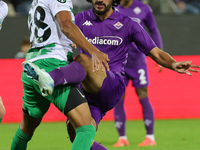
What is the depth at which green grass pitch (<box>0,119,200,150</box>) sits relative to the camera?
713cm

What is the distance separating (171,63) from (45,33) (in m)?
1.24

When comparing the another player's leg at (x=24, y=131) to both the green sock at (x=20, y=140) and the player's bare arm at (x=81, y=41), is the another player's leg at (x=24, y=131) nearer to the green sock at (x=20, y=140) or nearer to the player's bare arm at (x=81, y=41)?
the green sock at (x=20, y=140)

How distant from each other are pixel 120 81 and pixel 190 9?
9.22 metres

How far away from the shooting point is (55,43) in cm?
457

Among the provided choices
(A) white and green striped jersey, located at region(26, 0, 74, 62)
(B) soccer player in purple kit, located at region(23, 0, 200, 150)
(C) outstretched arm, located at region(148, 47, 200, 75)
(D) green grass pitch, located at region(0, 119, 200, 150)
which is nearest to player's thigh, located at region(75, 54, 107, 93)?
(B) soccer player in purple kit, located at region(23, 0, 200, 150)

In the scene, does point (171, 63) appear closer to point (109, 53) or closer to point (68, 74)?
point (109, 53)

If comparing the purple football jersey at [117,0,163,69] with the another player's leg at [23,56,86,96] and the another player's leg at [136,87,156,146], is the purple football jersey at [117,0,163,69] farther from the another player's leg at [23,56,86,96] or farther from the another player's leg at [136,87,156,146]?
the another player's leg at [23,56,86,96]

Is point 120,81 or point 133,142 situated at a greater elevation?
point 120,81

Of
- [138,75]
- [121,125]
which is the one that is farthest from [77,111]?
[138,75]

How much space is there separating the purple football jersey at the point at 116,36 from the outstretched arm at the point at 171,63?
90 mm

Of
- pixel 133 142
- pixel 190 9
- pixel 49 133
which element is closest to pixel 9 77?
pixel 49 133

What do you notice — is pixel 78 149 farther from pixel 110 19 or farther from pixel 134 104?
pixel 134 104

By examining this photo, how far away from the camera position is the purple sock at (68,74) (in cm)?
435

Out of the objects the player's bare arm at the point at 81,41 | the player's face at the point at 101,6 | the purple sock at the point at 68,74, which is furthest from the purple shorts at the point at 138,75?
the player's bare arm at the point at 81,41
